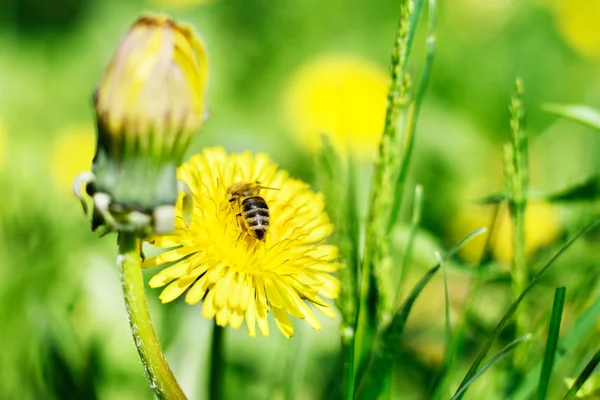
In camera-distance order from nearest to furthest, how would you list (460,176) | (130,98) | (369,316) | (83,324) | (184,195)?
1. (130,98)
2. (184,195)
3. (369,316)
4. (83,324)
5. (460,176)

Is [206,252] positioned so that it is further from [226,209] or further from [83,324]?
[83,324]

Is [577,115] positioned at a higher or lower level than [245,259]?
higher

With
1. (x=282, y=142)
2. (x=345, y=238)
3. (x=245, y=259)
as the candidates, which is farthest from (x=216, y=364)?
(x=282, y=142)

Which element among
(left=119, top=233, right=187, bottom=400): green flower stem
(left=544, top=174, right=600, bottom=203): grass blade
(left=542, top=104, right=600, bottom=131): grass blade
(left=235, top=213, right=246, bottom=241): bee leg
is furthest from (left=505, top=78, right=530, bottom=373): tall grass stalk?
(left=119, top=233, right=187, bottom=400): green flower stem

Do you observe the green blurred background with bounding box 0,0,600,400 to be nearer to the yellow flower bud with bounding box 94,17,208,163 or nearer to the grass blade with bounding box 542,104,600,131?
the grass blade with bounding box 542,104,600,131

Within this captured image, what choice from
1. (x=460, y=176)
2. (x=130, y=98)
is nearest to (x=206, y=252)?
(x=130, y=98)

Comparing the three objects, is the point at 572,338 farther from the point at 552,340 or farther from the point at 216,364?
the point at 216,364
